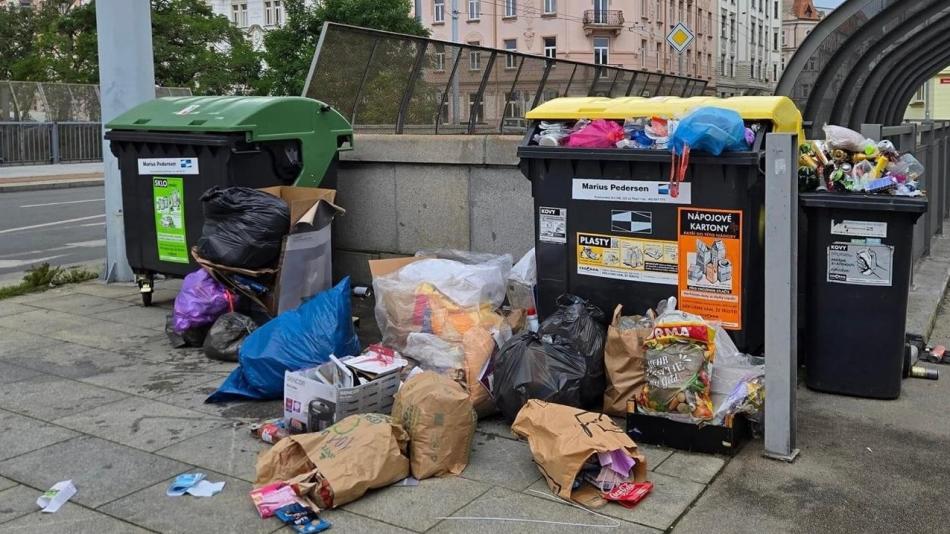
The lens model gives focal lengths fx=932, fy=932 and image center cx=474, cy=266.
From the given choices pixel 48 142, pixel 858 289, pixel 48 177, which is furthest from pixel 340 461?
pixel 48 142

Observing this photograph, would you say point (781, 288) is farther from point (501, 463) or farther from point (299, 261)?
point (299, 261)

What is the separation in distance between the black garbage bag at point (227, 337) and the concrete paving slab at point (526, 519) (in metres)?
2.57

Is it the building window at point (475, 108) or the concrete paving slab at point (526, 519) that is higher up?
the building window at point (475, 108)

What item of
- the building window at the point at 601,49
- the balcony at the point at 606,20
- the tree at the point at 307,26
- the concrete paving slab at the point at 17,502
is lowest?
the concrete paving slab at the point at 17,502

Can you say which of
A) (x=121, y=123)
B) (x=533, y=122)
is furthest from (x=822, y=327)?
(x=121, y=123)

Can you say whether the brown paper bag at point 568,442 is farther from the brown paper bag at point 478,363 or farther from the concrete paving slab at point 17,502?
the concrete paving slab at point 17,502

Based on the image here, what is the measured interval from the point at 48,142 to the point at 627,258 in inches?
994

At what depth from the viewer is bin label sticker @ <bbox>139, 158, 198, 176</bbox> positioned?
22.0ft

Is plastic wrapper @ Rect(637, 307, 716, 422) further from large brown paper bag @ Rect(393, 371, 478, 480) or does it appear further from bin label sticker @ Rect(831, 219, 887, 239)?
bin label sticker @ Rect(831, 219, 887, 239)

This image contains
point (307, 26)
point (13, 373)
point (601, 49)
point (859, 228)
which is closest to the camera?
point (859, 228)

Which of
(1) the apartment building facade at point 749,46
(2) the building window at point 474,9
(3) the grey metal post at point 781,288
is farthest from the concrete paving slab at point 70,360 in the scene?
(1) the apartment building facade at point 749,46

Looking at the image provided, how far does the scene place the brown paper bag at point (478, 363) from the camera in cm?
459

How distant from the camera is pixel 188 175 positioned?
675cm

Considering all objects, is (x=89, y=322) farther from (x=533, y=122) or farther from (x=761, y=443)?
(x=761, y=443)
